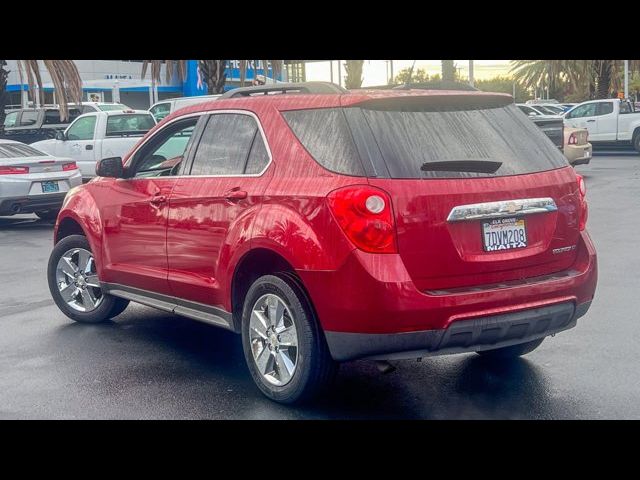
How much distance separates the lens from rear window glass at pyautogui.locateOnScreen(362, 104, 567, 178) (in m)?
5.12

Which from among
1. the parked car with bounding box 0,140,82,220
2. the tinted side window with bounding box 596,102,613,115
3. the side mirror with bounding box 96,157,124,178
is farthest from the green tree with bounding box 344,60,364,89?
the side mirror with bounding box 96,157,124,178

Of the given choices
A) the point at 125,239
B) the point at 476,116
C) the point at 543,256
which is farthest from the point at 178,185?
the point at 543,256

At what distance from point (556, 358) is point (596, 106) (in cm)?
2613

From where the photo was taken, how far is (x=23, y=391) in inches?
231

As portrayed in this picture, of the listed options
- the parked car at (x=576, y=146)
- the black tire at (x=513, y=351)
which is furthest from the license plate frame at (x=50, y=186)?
A: the parked car at (x=576, y=146)

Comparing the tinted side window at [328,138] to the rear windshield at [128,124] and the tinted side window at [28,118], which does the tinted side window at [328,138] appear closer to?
the rear windshield at [128,124]

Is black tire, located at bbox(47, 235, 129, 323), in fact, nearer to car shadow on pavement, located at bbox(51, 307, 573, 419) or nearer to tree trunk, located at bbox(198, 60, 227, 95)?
car shadow on pavement, located at bbox(51, 307, 573, 419)

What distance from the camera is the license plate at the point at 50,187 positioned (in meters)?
14.7

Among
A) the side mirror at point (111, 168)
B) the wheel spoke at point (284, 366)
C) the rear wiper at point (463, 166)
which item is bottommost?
the wheel spoke at point (284, 366)

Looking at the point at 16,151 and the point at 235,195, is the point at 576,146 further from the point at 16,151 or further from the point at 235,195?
the point at 235,195

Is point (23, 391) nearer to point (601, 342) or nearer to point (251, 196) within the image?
point (251, 196)

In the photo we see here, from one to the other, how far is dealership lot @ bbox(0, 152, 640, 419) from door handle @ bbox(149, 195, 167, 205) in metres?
1.09

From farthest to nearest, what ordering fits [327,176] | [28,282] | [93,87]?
[93,87] → [28,282] → [327,176]

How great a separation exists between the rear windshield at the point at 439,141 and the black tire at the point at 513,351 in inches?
51.6
